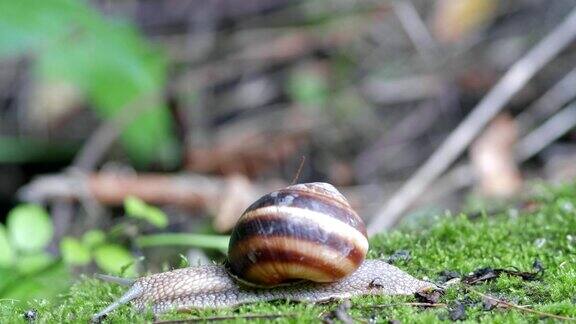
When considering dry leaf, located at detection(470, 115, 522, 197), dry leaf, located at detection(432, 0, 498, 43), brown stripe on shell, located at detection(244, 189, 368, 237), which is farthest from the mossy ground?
dry leaf, located at detection(432, 0, 498, 43)

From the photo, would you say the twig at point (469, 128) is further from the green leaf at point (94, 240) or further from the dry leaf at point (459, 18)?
the green leaf at point (94, 240)

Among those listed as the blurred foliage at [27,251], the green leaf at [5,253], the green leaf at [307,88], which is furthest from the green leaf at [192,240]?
the green leaf at [307,88]

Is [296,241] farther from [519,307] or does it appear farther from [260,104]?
[260,104]

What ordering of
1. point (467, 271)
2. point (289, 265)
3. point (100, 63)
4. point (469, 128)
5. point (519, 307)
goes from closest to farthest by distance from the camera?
point (519, 307), point (289, 265), point (467, 271), point (469, 128), point (100, 63)

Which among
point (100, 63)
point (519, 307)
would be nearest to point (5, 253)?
point (519, 307)

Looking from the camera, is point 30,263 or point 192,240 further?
Answer: point 192,240

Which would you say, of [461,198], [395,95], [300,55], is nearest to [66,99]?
[300,55]
